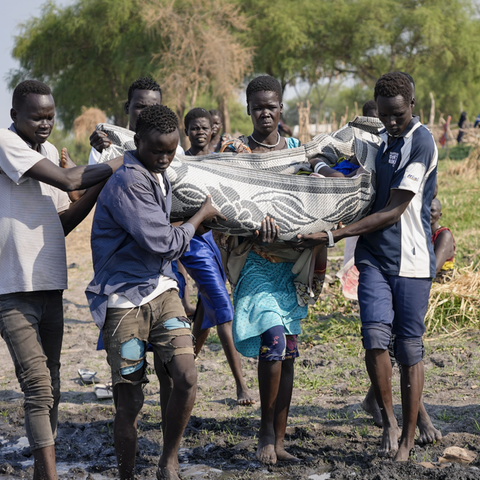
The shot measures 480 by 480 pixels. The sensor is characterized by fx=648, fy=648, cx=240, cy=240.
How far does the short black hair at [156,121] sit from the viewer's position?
122 inches

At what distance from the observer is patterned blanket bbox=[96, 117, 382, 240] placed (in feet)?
11.5

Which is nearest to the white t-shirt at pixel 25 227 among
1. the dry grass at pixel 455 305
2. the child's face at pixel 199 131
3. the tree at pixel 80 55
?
the child's face at pixel 199 131

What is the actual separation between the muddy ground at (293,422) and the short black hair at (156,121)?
187 cm

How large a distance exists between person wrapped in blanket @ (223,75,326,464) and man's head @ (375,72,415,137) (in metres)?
0.70

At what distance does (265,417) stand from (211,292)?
132cm

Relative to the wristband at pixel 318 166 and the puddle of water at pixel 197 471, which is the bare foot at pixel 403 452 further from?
the wristband at pixel 318 166

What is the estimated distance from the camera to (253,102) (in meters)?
3.96

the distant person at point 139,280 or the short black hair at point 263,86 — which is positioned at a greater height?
the short black hair at point 263,86

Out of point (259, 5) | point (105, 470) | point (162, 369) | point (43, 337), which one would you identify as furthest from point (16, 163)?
point (259, 5)

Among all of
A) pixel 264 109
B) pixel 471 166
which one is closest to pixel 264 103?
pixel 264 109

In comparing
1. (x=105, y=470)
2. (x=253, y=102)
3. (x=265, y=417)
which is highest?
(x=253, y=102)

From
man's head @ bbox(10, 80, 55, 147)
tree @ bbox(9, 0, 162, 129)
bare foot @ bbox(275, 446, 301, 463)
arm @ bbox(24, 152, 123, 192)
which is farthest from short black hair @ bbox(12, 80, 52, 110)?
tree @ bbox(9, 0, 162, 129)

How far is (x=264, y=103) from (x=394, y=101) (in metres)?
0.81

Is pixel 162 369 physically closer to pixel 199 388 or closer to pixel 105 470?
pixel 105 470
